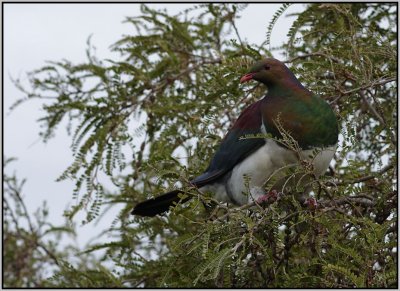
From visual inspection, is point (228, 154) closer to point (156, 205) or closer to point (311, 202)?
point (156, 205)

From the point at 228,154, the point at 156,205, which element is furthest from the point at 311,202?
the point at 156,205

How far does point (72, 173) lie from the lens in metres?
4.78

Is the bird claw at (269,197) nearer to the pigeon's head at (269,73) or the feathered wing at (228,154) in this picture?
the feathered wing at (228,154)

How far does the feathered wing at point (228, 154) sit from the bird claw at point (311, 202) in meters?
0.60

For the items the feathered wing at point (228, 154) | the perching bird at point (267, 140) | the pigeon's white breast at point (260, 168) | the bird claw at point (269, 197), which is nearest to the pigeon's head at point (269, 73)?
the perching bird at point (267, 140)

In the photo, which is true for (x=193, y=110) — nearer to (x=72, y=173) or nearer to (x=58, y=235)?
(x=72, y=173)

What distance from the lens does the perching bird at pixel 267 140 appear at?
418 cm

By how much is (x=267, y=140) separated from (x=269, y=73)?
36 cm

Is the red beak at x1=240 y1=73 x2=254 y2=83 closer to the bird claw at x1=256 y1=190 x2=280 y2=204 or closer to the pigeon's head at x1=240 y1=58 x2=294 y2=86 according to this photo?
the pigeon's head at x1=240 y1=58 x2=294 y2=86

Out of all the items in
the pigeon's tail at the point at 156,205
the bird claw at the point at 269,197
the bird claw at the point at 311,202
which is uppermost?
the pigeon's tail at the point at 156,205

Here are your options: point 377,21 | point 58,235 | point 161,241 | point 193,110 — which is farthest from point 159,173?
point 58,235

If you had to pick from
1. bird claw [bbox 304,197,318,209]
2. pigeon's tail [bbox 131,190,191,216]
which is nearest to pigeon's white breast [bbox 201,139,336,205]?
bird claw [bbox 304,197,318,209]

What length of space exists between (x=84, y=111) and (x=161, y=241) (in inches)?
37.7

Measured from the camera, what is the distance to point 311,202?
3814 mm
